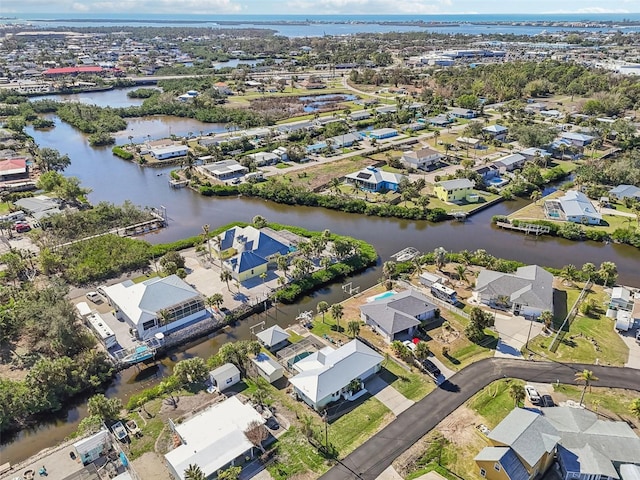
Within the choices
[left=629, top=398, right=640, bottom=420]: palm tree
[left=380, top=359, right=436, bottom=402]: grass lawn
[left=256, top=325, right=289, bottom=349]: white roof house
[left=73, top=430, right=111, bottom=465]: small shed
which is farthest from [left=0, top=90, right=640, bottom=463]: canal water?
[left=629, top=398, right=640, bottom=420]: palm tree

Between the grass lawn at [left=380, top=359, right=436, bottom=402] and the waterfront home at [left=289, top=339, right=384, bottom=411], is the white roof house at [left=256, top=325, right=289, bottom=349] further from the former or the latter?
the grass lawn at [left=380, top=359, right=436, bottom=402]

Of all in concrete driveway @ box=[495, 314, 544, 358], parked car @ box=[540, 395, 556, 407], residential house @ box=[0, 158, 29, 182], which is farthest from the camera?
residential house @ box=[0, 158, 29, 182]

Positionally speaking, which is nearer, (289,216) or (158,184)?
(289,216)

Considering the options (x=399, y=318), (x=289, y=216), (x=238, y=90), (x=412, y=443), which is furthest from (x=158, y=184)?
(x=238, y=90)

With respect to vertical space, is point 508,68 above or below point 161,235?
above

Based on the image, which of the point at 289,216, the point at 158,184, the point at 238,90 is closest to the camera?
the point at 289,216

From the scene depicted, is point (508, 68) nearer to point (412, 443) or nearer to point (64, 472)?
point (412, 443)
